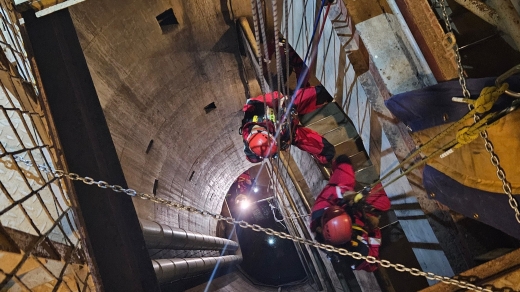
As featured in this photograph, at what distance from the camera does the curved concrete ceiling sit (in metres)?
4.74

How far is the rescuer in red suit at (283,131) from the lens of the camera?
5.93 meters

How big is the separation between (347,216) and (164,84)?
3.81 meters

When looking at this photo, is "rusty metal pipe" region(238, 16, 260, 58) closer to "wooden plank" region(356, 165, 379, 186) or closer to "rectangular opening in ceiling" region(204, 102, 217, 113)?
"rectangular opening in ceiling" region(204, 102, 217, 113)

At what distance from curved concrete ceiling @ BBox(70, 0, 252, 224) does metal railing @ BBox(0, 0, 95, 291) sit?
105 centimetres

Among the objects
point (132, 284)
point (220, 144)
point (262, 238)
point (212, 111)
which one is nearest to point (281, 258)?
point (262, 238)

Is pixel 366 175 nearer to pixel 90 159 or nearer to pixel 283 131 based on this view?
pixel 283 131

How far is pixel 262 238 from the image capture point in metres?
17.0

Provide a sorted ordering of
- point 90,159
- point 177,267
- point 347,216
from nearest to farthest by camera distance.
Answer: point 90,159
point 347,216
point 177,267

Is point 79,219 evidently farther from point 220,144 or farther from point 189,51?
point 220,144

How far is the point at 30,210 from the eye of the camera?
368cm

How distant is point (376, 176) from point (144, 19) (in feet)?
16.1

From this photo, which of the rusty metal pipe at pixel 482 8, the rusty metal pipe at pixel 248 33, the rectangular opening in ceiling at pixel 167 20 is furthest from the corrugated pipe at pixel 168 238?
the rusty metal pipe at pixel 482 8

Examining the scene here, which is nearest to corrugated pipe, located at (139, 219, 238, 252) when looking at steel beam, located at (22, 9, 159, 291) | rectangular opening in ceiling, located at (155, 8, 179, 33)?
steel beam, located at (22, 9, 159, 291)

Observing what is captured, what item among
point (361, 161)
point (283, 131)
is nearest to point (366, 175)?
point (361, 161)
